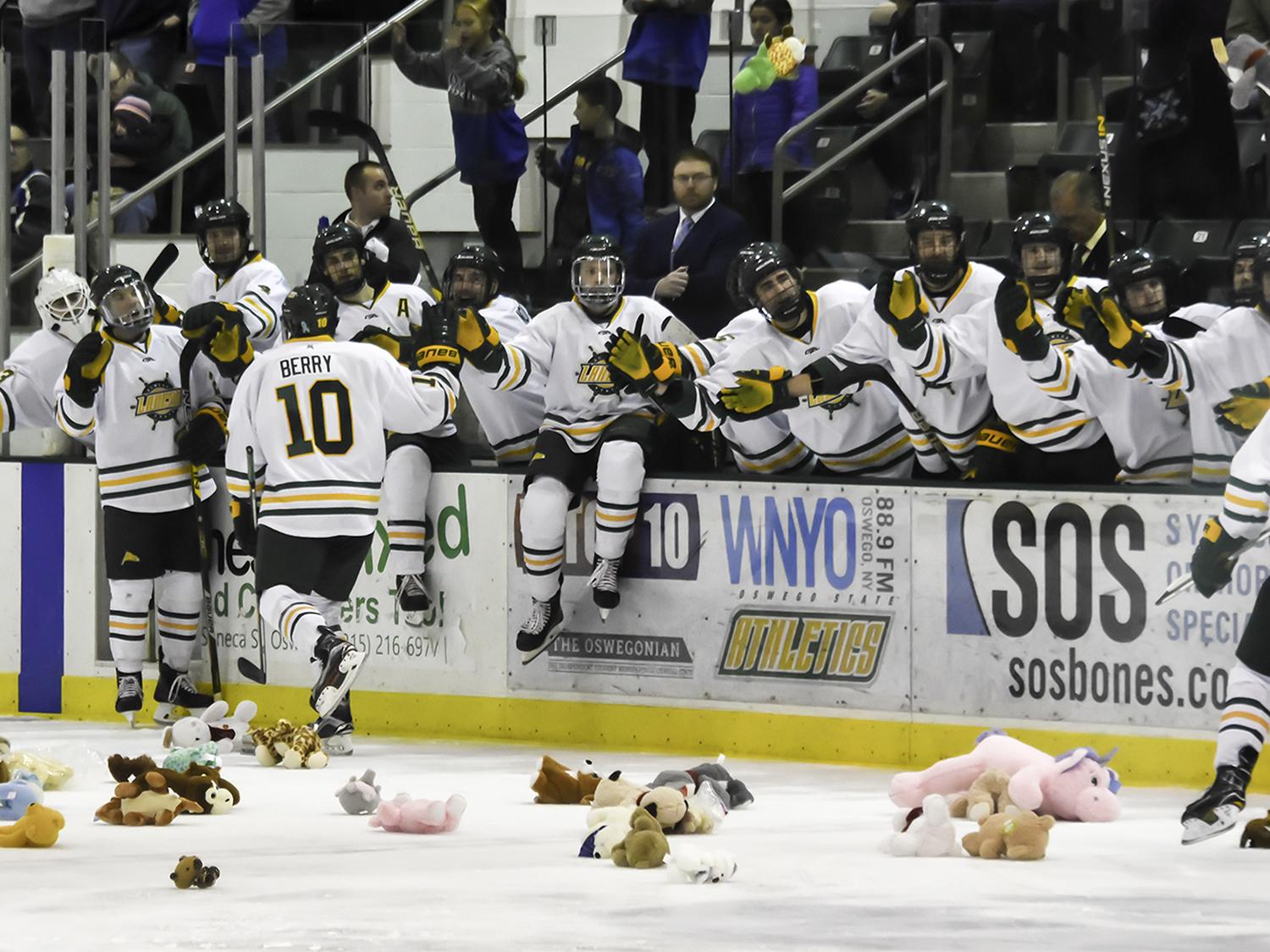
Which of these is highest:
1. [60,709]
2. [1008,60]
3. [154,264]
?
[1008,60]

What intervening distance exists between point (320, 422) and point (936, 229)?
1.98 m

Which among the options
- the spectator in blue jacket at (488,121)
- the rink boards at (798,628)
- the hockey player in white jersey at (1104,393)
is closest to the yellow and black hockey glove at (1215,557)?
the rink boards at (798,628)

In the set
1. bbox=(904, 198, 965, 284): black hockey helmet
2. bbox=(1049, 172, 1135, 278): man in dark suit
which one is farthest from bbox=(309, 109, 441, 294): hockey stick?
bbox=(1049, 172, 1135, 278): man in dark suit

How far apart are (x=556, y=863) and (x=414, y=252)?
350cm

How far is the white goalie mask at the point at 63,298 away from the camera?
27.1 ft

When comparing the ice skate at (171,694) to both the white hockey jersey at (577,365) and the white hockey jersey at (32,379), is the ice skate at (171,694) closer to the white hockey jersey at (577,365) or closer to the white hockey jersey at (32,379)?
the white hockey jersey at (32,379)

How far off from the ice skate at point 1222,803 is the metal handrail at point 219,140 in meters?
4.55

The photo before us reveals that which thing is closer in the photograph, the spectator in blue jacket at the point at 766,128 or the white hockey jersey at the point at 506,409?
the spectator in blue jacket at the point at 766,128

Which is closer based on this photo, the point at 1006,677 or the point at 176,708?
the point at 1006,677

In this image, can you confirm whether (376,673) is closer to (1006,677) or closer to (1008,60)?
(1006,677)

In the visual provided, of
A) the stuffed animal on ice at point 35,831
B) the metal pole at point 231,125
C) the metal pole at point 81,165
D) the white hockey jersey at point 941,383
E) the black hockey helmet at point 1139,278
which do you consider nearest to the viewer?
the stuffed animal on ice at point 35,831

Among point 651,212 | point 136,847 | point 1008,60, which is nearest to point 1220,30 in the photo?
Result: point 1008,60

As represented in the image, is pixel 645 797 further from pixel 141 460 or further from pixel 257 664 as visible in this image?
pixel 141 460

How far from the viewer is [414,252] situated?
27.9ft
